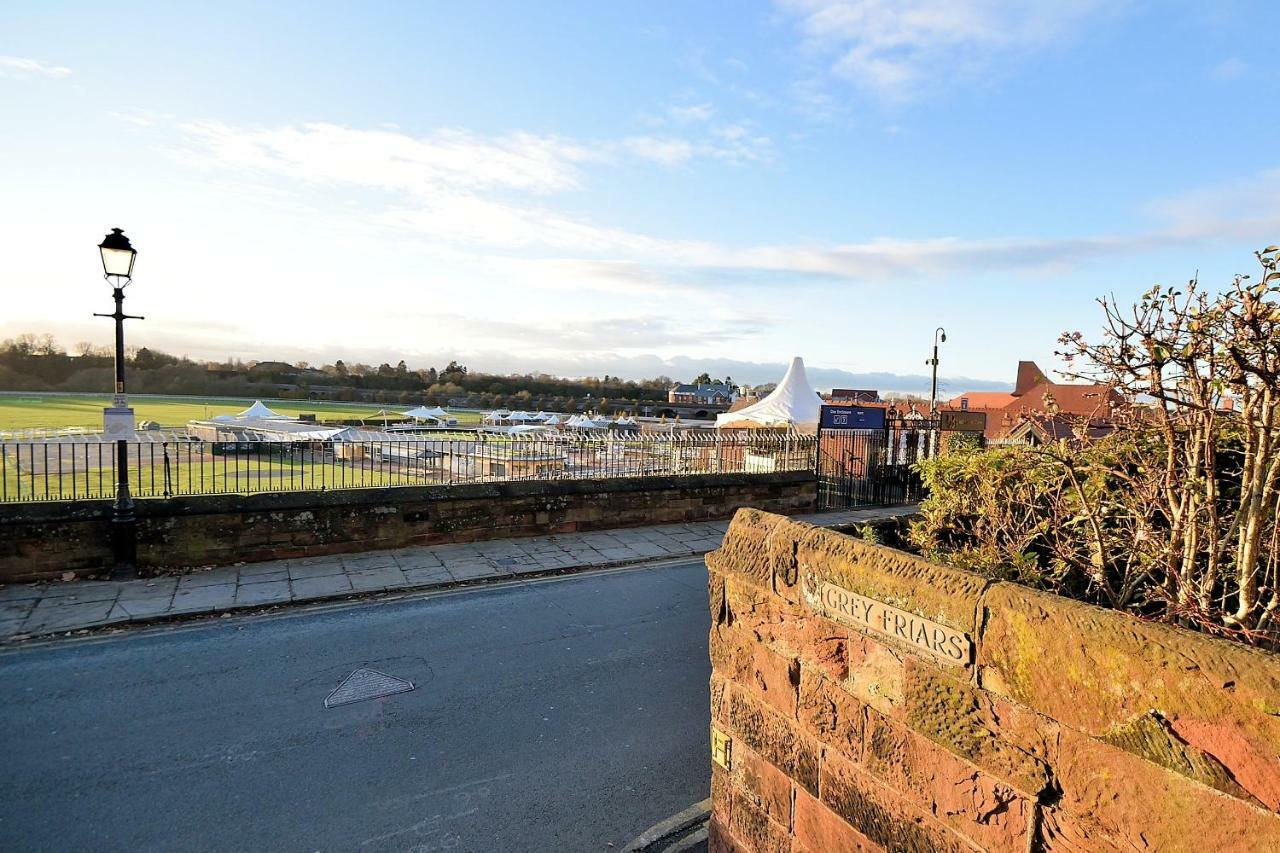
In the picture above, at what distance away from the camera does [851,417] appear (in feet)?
53.3

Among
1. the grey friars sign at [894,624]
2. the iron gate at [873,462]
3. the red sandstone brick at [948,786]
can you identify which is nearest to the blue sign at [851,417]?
the iron gate at [873,462]

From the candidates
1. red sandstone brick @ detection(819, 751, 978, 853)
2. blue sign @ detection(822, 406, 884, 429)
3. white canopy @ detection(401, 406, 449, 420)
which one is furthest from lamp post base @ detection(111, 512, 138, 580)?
white canopy @ detection(401, 406, 449, 420)

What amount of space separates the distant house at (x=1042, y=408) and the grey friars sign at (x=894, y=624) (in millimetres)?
1435

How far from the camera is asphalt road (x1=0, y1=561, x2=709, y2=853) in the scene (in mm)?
3822

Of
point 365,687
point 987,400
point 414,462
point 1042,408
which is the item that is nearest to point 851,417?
point 1042,408

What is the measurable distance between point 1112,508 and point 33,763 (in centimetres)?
689

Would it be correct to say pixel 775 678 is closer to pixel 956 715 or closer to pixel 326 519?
pixel 956 715

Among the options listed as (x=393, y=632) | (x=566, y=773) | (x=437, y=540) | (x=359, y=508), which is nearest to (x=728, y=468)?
(x=437, y=540)

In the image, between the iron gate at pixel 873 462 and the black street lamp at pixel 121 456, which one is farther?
the iron gate at pixel 873 462

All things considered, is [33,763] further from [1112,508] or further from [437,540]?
[1112,508]

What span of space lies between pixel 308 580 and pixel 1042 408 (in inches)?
350

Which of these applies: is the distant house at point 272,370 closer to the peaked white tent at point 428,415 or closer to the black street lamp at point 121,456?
the peaked white tent at point 428,415

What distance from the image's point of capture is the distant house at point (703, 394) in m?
99.6

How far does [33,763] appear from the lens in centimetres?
437
